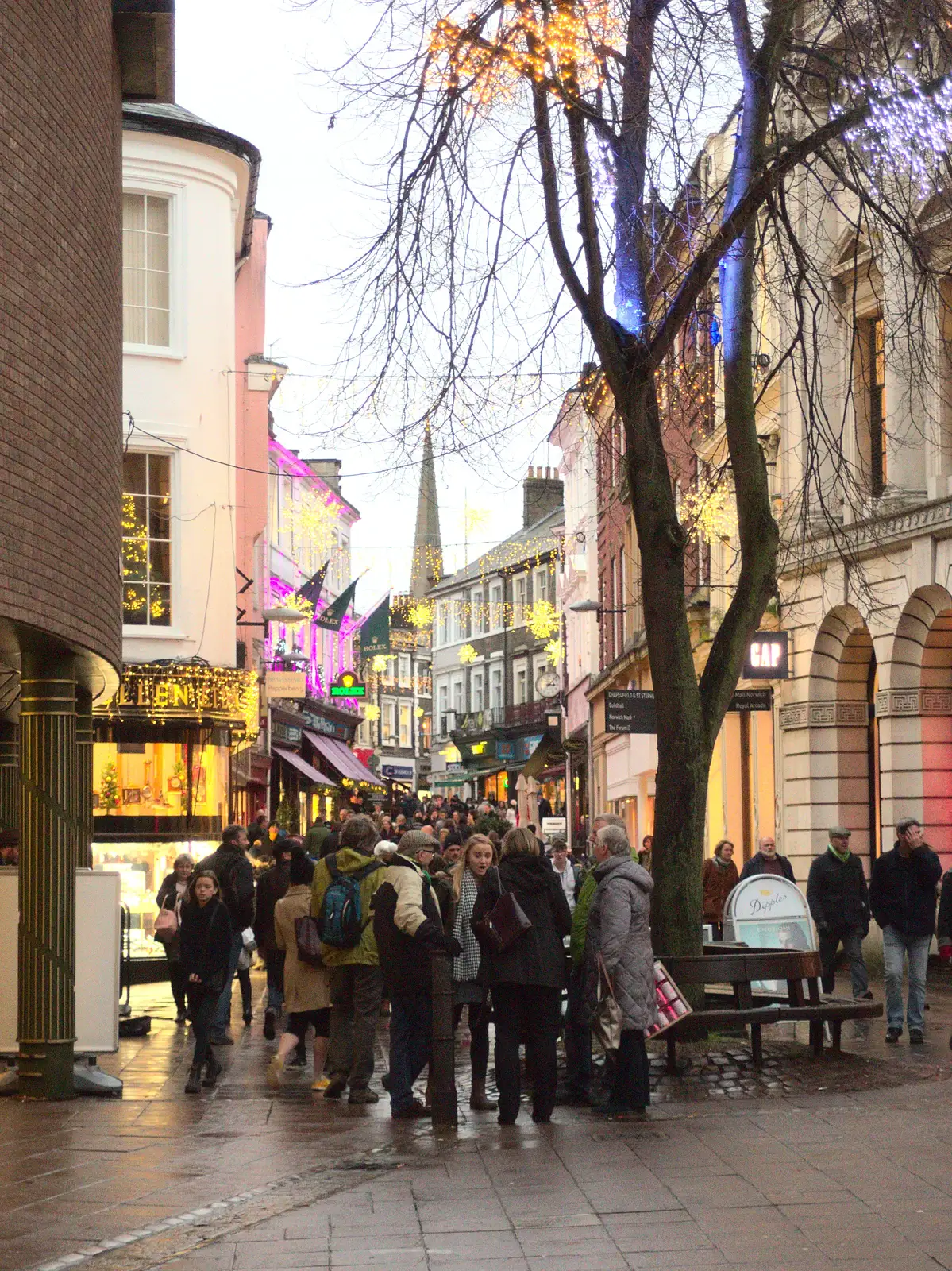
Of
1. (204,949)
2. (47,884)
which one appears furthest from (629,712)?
(47,884)

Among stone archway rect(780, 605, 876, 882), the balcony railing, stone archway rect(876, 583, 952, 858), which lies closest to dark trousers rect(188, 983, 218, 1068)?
stone archway rect(876, 583, 952, 858)

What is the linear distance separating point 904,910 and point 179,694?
11.9 meters

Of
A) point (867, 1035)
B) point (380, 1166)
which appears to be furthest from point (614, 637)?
point (380, 1166)

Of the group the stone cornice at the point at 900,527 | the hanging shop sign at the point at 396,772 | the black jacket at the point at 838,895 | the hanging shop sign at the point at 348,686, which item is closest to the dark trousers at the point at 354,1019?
the black jacket at the point at 838,895

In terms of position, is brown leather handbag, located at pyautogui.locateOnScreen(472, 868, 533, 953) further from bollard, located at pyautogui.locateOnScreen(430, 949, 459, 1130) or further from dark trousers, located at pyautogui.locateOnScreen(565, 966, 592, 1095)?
dark trousers, located at pyautogui.locateOnScreen(565, 966, 592, 1095)

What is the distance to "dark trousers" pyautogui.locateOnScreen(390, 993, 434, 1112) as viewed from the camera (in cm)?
1276

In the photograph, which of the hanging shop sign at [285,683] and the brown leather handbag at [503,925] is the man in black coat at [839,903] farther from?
the hanging shop sign at [285,683]

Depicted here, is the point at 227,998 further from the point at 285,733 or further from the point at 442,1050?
the point at 285,733

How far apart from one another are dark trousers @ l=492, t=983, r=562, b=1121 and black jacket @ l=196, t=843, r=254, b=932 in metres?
6.53

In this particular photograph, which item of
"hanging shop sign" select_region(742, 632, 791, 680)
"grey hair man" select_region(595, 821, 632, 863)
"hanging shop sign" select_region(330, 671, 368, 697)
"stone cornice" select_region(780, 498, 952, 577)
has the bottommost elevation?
"grey hair man" select_region(595, 821, 632, 863)

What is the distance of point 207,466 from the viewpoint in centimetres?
2672

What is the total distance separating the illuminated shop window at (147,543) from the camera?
25922mm

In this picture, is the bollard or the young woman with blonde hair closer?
the bollard

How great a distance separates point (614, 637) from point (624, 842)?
36.5m
